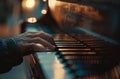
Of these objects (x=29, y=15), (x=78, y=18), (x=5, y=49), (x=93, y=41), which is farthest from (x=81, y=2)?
(x=29, y=15)

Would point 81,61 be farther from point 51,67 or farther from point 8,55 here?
point 8,55

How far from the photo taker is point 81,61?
669mm

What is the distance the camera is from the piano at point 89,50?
0.55m

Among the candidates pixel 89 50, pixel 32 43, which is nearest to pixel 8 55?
pixel 32 43

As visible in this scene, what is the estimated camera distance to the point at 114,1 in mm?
554

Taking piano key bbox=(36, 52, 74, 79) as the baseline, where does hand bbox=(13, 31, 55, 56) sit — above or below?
above

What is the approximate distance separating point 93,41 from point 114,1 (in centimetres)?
16

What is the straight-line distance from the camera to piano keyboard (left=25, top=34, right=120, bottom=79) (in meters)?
0.55

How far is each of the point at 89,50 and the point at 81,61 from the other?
0.15 ft

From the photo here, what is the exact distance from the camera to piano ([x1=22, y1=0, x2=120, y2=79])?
1.80 ft

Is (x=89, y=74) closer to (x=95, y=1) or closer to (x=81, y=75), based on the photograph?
(x=81, y=75)

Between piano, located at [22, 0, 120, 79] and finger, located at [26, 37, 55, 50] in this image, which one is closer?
piano, located at [22, 0, 120, 79]

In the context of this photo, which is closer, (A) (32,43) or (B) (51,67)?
(B) (51,67)

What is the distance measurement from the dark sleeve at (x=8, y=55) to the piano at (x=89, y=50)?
0.06 meters
